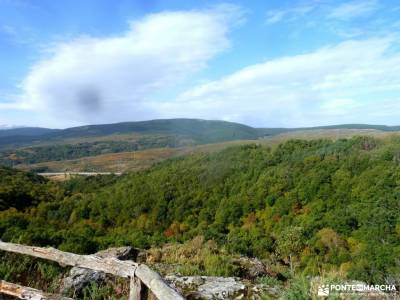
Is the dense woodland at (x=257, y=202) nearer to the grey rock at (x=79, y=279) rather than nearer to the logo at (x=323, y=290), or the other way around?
the grey rock at (x=79, y=279)

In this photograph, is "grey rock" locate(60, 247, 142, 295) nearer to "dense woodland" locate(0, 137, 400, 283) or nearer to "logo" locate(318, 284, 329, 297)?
"logo" locate(318, 284, 329, 297)

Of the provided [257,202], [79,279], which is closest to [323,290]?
[79,279]

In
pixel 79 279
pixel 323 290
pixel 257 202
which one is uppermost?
pixel 323 290

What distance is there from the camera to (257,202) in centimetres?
9350

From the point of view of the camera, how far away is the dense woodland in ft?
200

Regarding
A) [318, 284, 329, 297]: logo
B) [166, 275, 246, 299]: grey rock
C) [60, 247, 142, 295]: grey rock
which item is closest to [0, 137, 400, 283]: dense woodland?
[166, 275, 246, 299]: grey rock

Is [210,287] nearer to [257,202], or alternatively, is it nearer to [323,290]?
[323,290]

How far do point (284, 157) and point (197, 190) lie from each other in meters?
27.5

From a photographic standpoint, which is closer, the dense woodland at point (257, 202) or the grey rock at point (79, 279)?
the grey rock at point (79, 279)

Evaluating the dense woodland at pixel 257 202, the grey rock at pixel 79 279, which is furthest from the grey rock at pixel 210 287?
the dense woodland at pixel 257 202

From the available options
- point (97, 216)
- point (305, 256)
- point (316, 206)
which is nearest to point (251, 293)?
point (305, 256)

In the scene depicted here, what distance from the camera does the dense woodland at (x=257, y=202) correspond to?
60844mm

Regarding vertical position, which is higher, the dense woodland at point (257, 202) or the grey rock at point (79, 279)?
the grey rock at point (79, 279)

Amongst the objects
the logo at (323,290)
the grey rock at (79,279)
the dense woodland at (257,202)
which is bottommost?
the dense woodland at (257,202)
